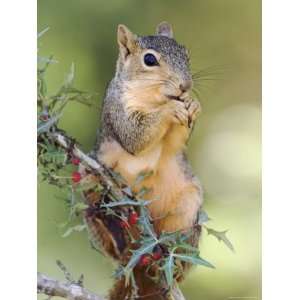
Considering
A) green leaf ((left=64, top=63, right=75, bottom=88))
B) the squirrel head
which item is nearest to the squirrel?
the squirrel head

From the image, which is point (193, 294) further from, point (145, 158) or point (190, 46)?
point (190, 46)

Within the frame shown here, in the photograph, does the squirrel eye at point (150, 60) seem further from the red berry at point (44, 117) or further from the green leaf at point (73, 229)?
the green leaf at point (73, 229)

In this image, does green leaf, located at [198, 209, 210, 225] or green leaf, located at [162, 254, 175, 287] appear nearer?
green leaf, located at [162, 254, 175, 287]

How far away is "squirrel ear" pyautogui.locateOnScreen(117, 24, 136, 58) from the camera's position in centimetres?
307

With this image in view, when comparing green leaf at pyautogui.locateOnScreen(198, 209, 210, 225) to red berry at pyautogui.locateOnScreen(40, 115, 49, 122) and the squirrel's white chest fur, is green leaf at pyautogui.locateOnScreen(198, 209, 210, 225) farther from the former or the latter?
red berry at pyautogui.locateOnScreen(40, 115, 49, 122)

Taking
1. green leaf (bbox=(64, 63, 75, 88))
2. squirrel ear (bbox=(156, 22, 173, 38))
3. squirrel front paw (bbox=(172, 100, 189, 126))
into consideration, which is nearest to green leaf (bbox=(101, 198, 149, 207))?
squirrel front paw (bbox=(172, 100, 189, 126))

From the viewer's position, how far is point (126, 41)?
3072 mm

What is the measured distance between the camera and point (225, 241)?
3119 mm

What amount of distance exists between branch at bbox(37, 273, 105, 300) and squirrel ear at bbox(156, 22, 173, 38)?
81cm

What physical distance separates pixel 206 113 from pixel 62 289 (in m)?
0.69

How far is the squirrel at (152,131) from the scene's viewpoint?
9.97ft

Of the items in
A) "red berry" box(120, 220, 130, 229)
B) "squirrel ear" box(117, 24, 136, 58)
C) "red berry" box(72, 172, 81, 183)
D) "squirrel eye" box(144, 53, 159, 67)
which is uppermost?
"squirrel ear" box(117, 24, 136, 58)

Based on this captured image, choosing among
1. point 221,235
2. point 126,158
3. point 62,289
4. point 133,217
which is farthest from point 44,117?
point 221,235

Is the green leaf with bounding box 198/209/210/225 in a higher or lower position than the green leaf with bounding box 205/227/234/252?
higher
